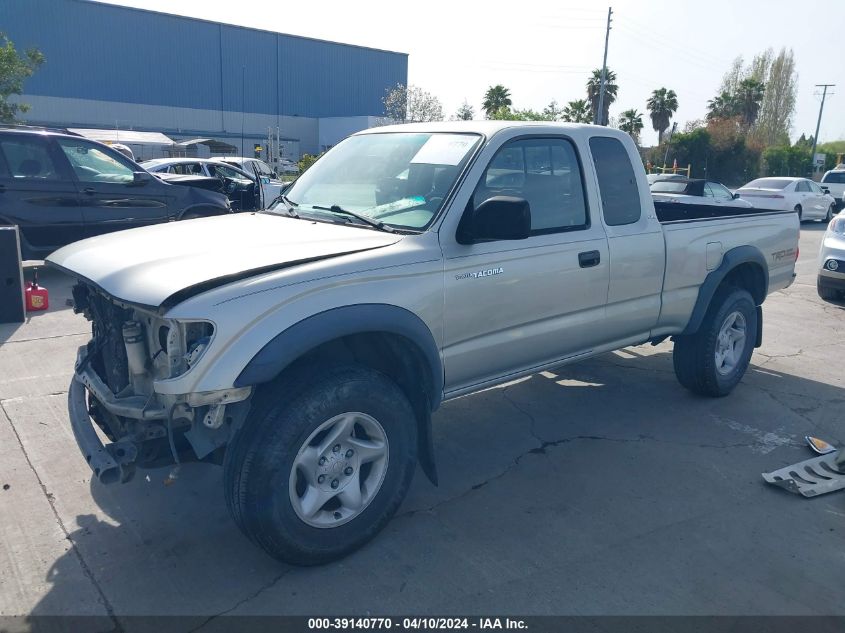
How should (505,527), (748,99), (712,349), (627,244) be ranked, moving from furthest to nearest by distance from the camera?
(748,99) < (712,349) < (627,244) < (505,527)

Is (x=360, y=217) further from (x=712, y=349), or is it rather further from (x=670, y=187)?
(x=670, y=187)

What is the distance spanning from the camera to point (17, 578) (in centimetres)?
310

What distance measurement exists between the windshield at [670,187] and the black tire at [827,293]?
27.9 feet

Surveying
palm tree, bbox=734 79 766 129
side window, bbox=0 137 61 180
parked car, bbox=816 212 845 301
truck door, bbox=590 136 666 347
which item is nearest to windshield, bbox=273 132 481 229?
truck door, bbox=590 136 666 347

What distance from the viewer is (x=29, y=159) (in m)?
8.88

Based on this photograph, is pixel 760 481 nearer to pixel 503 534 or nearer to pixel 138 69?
pixel 503 534

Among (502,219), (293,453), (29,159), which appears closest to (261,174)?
(29,159)

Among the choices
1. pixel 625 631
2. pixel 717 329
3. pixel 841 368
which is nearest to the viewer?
pixel 625 631

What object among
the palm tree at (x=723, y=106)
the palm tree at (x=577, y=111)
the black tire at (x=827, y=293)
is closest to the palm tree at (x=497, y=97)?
the palm tree at (x=577, y=111)

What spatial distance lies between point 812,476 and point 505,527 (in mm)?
2079

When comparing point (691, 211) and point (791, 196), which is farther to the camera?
point (791, 196)

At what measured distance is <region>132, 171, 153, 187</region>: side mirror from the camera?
9680 mm

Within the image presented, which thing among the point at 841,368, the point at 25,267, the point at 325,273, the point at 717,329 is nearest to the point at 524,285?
the point at 325,273

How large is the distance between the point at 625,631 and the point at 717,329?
10.3 ft
